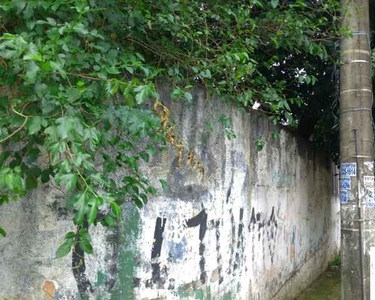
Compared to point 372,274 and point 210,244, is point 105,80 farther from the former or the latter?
point 372,274

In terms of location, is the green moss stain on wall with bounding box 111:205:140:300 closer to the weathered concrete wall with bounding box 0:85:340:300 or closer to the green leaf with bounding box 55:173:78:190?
the weathered concrete wall with bounding box 0:85:340:300

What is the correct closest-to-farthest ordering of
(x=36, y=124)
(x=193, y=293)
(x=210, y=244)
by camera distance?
(x=36, y=124) → (x=193, y=293) → (x=210, y=244)

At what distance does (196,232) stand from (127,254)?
2.53 ft

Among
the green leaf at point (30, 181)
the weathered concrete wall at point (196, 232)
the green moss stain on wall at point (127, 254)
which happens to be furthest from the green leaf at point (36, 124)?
the green moss stain on wall at point (127, 254)

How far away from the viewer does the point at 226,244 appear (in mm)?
3957

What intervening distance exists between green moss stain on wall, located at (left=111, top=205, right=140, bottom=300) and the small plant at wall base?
134 mm

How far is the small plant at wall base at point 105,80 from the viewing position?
1717 millimetres

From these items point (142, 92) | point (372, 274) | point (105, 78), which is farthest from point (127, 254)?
point (372, 274)

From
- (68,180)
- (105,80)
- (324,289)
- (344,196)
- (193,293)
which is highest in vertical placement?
(105,80)

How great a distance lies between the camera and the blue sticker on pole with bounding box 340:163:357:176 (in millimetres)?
4008

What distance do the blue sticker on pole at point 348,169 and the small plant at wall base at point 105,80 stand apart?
0.88 meters

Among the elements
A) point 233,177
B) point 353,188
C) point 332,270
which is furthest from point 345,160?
point 332,270

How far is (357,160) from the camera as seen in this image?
4000 millimetres

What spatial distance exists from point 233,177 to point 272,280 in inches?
64.7
